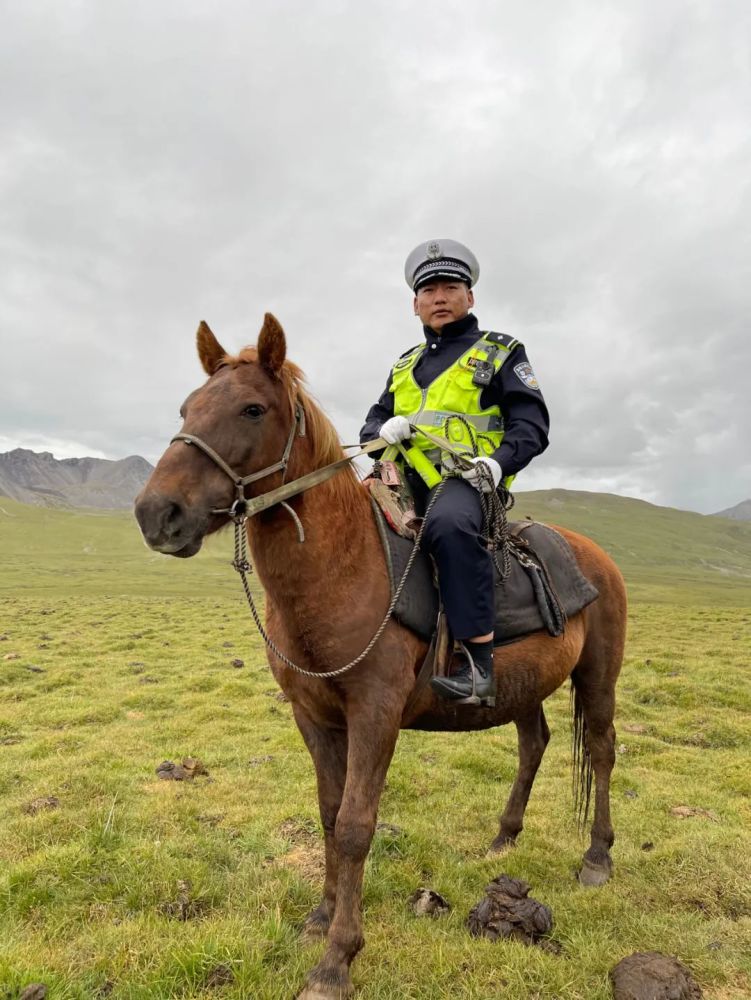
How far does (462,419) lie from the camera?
192 inches

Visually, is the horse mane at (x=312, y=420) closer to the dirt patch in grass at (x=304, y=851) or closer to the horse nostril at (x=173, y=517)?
the horse nostril at (x=173, y=517)

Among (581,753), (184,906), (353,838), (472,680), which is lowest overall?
(184,906)

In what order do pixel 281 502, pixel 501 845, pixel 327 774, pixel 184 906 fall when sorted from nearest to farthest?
pixel 281 502 < pixel 327 774 < pixel 184 906 < pixel 501 845

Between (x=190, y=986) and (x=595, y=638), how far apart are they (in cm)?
468

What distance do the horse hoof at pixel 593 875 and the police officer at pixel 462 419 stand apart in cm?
259

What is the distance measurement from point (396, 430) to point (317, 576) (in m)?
1.51

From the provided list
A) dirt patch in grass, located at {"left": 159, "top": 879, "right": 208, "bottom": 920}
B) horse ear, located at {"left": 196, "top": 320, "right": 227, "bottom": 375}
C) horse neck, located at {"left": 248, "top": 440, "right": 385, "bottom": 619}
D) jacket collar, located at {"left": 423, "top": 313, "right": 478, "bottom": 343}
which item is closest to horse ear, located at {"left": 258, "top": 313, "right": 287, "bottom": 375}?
horse ear, located at {"left": 196, "top": 320, "right": 227, "bottom": 375}

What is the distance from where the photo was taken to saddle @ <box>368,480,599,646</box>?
432cm

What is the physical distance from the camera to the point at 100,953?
13.1 ft

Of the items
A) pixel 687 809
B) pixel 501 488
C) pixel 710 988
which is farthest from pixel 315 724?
pixel 687 809

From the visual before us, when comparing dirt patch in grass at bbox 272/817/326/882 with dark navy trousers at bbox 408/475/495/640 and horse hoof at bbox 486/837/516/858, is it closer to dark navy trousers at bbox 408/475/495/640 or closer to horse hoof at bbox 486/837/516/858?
horse hoof at bbox 486/837/516/858

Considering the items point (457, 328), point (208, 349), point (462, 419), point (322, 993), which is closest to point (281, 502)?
point (208, 349)

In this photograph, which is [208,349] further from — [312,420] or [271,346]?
[312,420]

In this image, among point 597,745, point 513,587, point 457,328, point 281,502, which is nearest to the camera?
point 281,502
